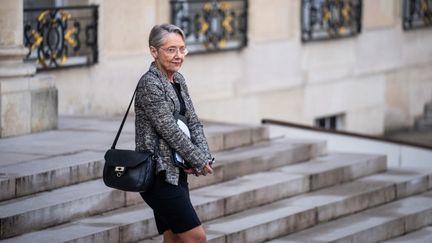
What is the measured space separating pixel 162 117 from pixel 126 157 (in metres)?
0.33

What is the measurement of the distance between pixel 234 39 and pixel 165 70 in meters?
9.08

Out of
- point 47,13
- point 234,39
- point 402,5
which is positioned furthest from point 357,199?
point 402,5

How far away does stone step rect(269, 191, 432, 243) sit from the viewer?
1141 cm

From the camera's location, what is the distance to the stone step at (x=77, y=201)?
9.94m

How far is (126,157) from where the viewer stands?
8375 mm

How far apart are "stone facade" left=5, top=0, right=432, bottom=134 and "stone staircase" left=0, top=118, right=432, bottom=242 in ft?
4.71

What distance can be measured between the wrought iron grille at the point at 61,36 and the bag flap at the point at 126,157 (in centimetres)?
577

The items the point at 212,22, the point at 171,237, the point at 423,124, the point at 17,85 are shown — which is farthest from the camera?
the point at 423,124

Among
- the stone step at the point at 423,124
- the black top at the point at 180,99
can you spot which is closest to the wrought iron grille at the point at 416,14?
the stone step at the point at 423,124

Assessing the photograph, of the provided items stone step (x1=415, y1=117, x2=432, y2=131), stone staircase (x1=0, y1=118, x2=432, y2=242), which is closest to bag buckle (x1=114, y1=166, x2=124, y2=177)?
stone staircase (x1=0, y1=118, x2=432, y2=242)

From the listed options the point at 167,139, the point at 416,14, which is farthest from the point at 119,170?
the point at 416,14

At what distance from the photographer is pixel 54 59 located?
1440 cm

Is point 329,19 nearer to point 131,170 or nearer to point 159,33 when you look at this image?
point 159,33

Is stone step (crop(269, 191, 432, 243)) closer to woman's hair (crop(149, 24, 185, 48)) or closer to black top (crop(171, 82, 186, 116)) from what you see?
black top (crop(171, 82, 186, 116))
